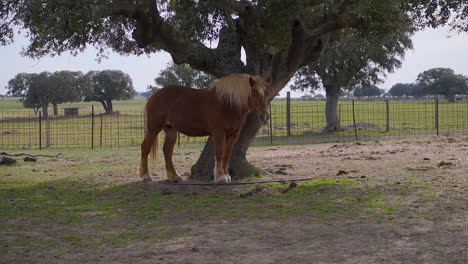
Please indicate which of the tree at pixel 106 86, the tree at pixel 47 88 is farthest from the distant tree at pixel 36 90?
the tree at pixel 106 86

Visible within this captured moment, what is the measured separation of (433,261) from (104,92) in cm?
5998

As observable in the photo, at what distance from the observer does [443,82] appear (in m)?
91.2

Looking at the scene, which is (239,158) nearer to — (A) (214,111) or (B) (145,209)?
(A) (214,111)

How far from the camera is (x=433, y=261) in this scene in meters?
4.95

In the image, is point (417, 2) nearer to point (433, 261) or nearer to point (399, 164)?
point (399, 164)

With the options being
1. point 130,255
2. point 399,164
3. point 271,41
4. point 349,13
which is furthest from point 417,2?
point 130,255

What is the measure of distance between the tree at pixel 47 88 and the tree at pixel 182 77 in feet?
64.2

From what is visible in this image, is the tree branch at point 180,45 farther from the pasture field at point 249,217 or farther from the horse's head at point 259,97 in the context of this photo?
the pasture field at point 249,217

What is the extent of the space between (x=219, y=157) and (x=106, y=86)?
5519 centimetres

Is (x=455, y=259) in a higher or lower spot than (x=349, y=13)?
lower

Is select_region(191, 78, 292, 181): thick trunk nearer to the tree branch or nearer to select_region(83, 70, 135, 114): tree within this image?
the tree branch

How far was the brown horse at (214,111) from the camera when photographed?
29.7ft

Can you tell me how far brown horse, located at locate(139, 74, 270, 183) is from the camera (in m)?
9.06

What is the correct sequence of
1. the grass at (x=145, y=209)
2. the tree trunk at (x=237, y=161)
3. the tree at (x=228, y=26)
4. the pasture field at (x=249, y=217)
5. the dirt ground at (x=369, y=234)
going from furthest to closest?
the tree trunk at (x=237, y=161), the tree at (x=228, y=26), the grass at (x=145, y=209), the pasture field at (x=249, y=217), the dirt ground at (x=369, y=234)
